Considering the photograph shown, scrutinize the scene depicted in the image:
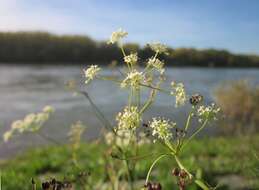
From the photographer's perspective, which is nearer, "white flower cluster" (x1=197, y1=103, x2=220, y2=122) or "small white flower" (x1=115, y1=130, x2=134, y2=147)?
"white flower cluster" (x1=197, y1=103, x2=220, y2=122)

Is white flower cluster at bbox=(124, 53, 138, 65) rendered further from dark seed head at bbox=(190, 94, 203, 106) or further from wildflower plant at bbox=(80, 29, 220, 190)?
dark seed head at bbox=(190, 94, 203, 106)

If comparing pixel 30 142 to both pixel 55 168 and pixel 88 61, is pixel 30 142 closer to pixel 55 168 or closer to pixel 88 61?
pixel 55 168

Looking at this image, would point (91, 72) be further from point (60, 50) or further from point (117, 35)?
point (60, 50)

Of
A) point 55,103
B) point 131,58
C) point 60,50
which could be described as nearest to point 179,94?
point 131,58

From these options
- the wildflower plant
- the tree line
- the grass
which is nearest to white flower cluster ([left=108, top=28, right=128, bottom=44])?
the wildflower plant

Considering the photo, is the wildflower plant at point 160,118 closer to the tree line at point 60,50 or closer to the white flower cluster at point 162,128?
the white flower cluster at point 162,128

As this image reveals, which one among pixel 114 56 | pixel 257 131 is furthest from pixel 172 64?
pixel 257 131
